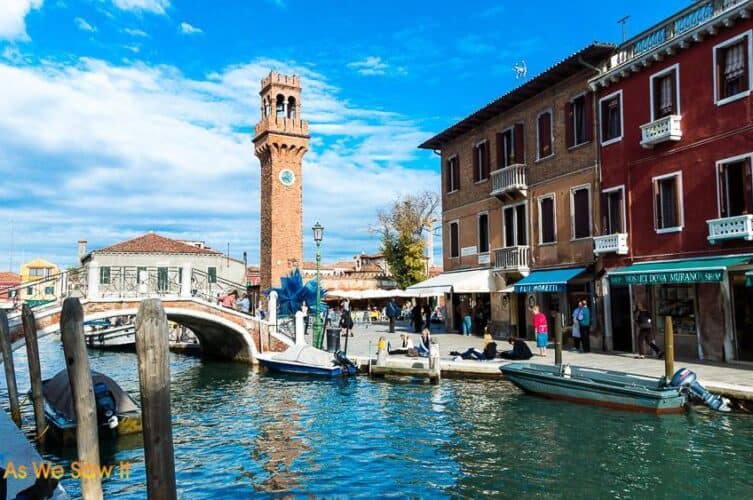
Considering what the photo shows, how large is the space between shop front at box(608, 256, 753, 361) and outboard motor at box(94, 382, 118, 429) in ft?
38.5

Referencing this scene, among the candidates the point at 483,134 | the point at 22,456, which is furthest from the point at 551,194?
the point at 22,456

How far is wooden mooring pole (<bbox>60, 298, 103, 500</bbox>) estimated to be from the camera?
6.49m

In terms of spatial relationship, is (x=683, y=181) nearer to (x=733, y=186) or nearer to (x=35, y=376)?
(x=733, y=186)

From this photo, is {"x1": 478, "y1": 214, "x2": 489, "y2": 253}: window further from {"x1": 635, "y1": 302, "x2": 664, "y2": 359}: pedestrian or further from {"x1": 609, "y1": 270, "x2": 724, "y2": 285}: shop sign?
{"x1": 635, "y1": 302, "x2": 664, "y2": 359}: pedestrian

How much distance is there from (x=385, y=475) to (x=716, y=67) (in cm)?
1255

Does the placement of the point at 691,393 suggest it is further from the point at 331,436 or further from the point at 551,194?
the point at 551,194

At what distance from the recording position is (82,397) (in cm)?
691

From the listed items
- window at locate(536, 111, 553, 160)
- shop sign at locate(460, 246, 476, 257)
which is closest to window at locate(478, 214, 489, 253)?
shop sign at locate(460, 246, 476, 257)

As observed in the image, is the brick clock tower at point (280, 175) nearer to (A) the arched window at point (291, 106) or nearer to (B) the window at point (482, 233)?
(A) the arched window at point (291, 106)

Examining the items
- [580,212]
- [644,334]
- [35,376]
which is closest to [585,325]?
[644,334]

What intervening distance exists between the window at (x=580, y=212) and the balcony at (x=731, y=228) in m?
4.63

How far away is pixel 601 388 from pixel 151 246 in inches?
1717

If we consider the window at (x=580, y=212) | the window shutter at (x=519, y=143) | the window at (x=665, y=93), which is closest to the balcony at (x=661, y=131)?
the window at (x=665, y=93)

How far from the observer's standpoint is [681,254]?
15898 millimetres
